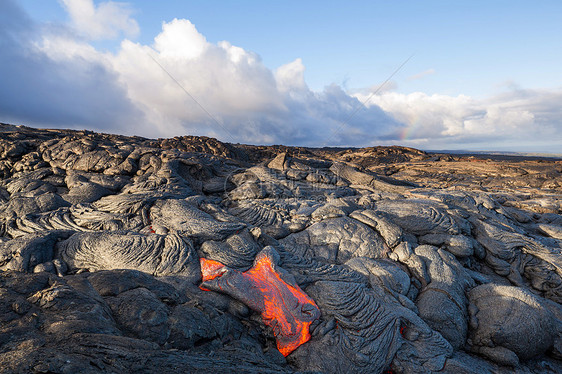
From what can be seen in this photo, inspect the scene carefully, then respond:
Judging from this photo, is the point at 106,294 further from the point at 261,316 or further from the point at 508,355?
the point at 508,355

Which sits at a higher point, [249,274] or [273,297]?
[249,274]

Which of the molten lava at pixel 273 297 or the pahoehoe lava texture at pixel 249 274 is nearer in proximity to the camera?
the pahoehoe lava texture at pixel 249 274

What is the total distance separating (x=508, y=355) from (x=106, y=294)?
618 centimetres

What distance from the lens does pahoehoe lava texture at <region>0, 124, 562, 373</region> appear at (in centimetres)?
297

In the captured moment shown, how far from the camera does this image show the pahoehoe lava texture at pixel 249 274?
297cm

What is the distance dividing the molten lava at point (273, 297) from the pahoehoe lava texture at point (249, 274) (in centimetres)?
2

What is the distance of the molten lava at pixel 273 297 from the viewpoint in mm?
4449

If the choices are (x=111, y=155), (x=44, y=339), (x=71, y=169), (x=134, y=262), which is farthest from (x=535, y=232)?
(x=71, y=169)

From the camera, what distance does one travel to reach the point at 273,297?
188 inches

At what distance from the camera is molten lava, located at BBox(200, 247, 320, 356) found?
4.45 meters

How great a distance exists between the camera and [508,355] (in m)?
4.79

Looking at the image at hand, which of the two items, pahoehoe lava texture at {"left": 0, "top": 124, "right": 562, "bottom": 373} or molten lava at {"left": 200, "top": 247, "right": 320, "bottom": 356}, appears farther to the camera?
molten lava at {"left": 200, "top": 247, "right": 320, "bottom": 356}

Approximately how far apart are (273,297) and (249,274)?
0.62 meters

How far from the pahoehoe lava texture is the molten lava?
0.02 metres
